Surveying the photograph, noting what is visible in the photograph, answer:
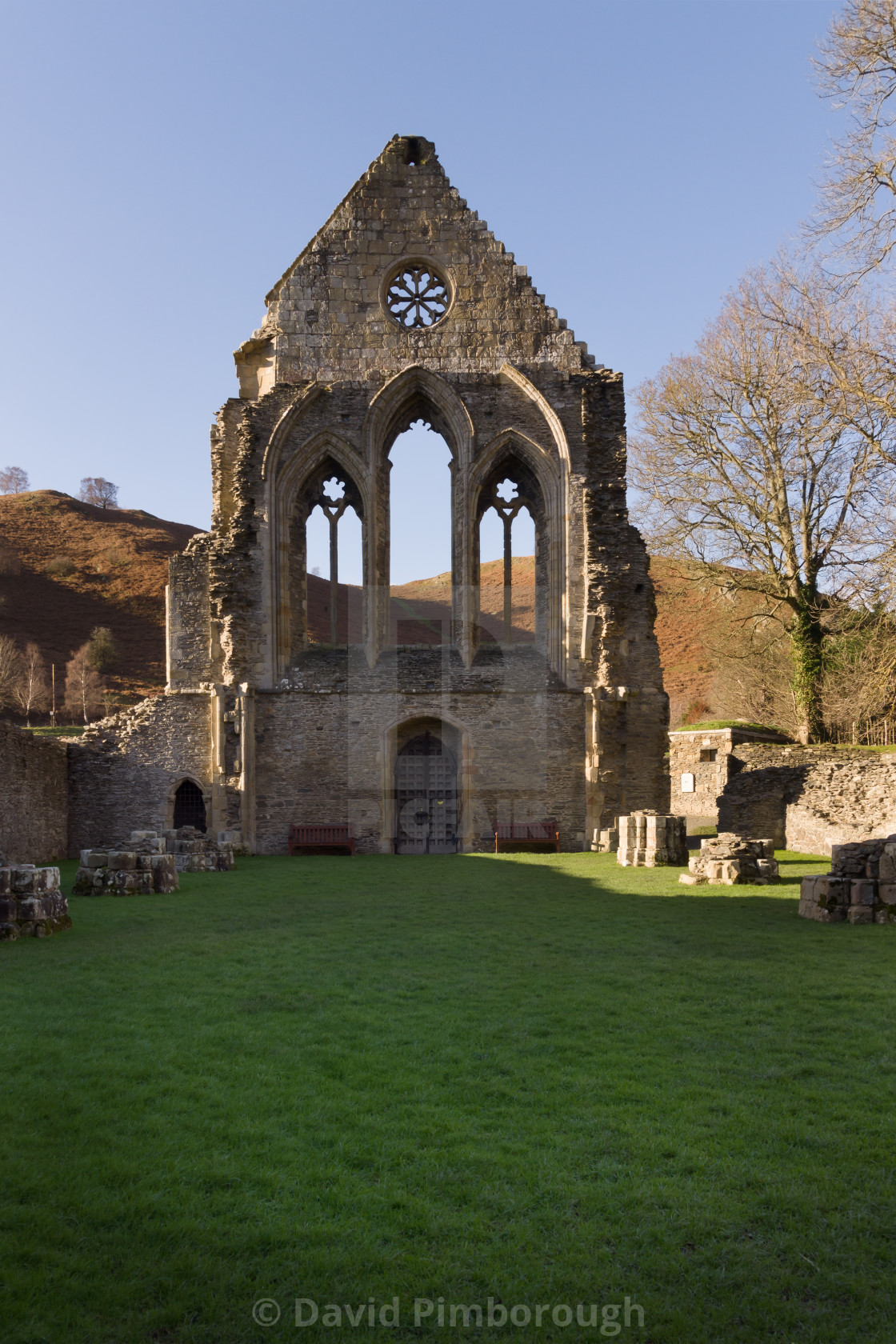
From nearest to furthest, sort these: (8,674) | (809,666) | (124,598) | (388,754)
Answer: (388,754) < (809,666) < (8,674) < (124,598)

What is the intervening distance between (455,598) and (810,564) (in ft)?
26.6

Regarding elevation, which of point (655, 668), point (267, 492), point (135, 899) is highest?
point (267, 492)

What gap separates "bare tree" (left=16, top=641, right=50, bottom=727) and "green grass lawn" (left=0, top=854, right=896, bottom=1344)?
37.6 meters

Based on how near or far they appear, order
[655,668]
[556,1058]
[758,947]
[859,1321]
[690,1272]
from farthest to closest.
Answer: [655,668]
[758,947]
[556,1058]
[690,1272]
[859,1321]

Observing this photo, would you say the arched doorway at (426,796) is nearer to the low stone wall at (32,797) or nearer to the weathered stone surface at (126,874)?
the low stone wall at (32,797)

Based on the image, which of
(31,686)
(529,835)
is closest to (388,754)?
(529,835)

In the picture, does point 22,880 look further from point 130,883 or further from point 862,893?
point 862,893

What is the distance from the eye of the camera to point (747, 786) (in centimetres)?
1688

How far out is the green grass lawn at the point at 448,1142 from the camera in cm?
256

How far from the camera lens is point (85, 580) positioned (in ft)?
207

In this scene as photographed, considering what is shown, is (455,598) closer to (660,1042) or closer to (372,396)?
(372,396)

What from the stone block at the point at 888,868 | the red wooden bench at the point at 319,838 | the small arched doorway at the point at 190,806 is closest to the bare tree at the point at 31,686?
the small arched doorway at the point at 190,806

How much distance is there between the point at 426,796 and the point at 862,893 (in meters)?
10.5

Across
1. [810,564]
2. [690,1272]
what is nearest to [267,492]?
[810,564]
